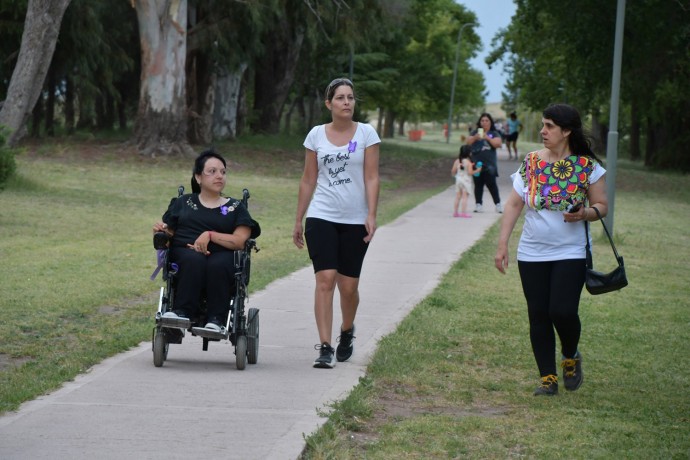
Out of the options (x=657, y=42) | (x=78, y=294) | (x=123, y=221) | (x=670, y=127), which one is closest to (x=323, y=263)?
(x=78, y=294)

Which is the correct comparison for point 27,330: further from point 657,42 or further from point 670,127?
point 670,127

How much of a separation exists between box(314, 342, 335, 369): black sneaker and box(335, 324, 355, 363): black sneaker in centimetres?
25

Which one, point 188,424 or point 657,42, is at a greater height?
point 657,42

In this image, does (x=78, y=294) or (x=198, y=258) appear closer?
(x=198, y=258)

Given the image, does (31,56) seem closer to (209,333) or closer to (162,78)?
(162,78)

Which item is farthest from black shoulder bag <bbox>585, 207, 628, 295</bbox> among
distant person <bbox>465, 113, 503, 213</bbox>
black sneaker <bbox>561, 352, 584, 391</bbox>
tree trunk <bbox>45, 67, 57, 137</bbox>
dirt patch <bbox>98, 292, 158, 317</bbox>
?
tree trunk <bbox>45, 67, 57, 137</bbox>

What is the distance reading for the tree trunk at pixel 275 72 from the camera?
143 feet

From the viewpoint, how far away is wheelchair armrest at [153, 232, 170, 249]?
8.12 m

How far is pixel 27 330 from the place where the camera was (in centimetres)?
991

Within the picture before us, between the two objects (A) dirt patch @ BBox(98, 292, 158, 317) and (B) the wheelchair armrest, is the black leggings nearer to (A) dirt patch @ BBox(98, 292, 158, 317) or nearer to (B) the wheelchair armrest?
(B) the wheelchair armrest

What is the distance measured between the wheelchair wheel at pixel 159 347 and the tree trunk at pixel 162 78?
2450cm

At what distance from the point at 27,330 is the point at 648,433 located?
203 inches

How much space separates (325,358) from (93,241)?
361 inches

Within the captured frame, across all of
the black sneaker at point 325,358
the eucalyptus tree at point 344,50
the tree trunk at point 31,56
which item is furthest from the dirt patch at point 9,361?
the tree trunk at point 31,56
